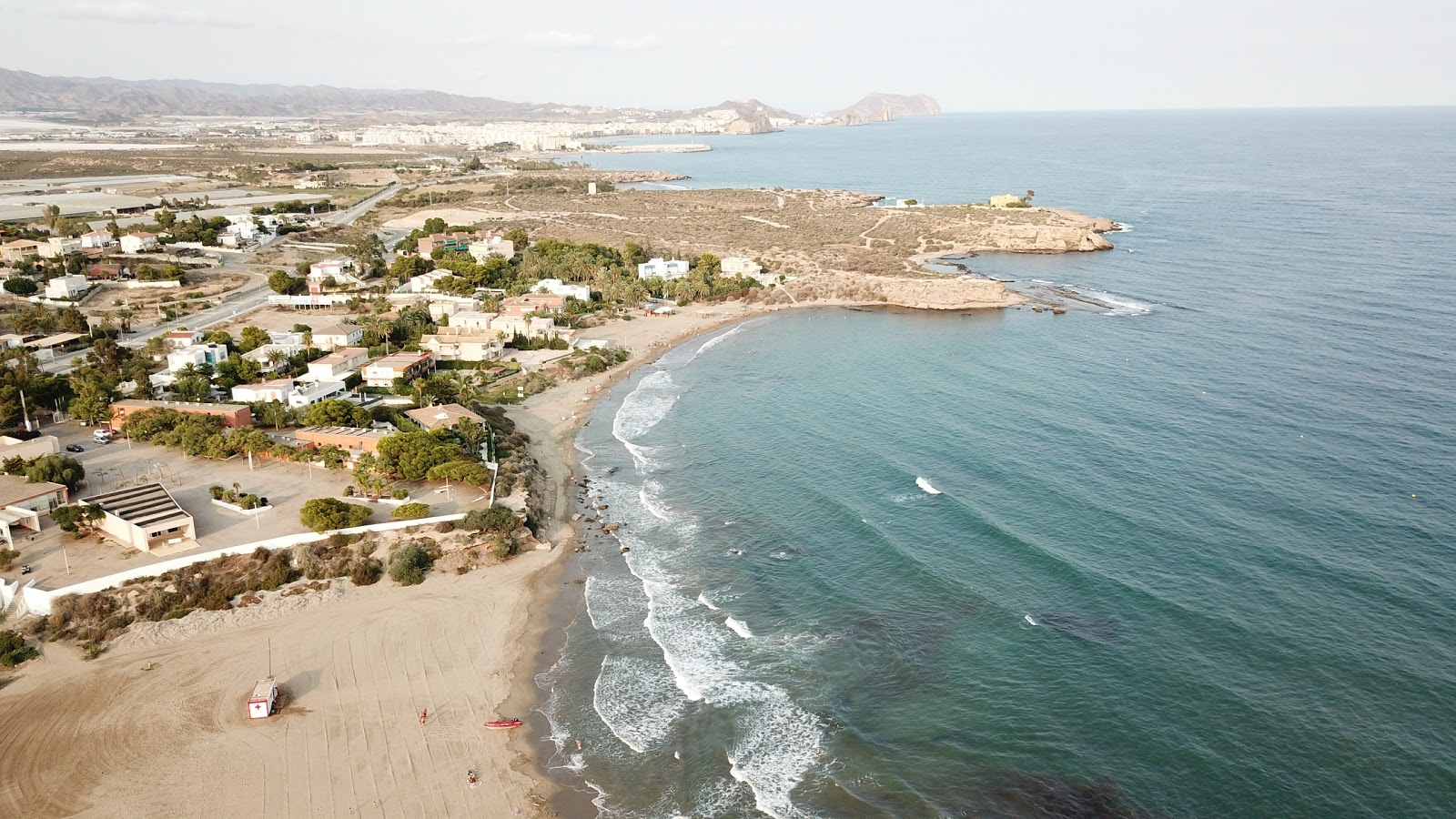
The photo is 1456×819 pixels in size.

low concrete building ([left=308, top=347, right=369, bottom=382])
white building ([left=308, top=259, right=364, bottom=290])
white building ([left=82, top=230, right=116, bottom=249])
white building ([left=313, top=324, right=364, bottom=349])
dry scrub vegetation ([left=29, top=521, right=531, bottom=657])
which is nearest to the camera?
dry scrub vegetation ([left=29, top=521, right=531, bottom=657])

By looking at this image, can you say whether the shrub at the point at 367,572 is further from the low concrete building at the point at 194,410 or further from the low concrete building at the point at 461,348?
the low concrete building at the point at 461,348

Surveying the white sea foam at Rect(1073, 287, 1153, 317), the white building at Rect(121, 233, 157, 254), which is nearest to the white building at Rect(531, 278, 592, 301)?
the white sea foam at Rect(1073, 287, 1153, 317)

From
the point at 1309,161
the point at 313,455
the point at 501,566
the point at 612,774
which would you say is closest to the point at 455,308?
the point at 313,455

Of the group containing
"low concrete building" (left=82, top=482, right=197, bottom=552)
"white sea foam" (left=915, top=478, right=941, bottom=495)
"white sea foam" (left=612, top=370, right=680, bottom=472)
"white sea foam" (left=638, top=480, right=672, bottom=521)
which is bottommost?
"white sea foam" (left=612, top=370, right=680, bottom=472)

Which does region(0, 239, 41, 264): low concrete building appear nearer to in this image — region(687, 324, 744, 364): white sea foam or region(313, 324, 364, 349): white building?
region(313, 324, 364, 349): white building

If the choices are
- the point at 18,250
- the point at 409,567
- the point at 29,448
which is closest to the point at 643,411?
the point at 409,567

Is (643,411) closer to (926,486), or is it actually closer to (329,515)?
(926,486)
